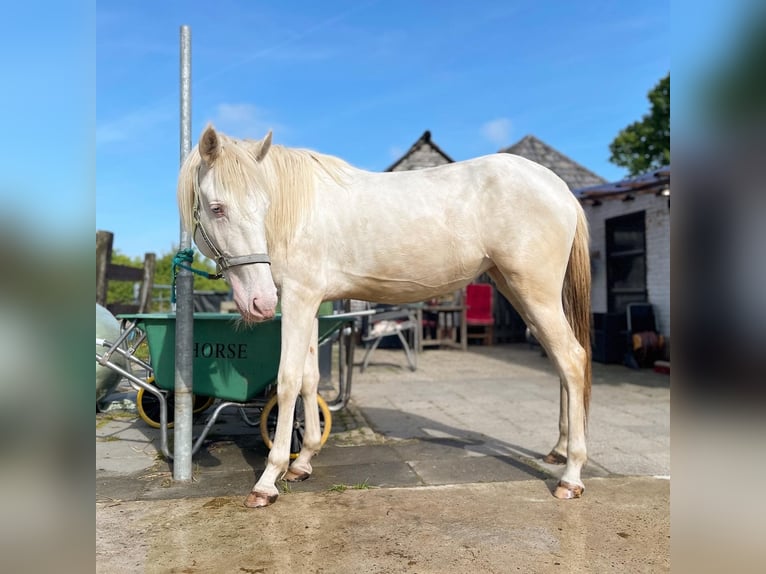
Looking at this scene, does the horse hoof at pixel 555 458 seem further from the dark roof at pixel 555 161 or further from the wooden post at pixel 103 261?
the dark roof at pixel 555 161

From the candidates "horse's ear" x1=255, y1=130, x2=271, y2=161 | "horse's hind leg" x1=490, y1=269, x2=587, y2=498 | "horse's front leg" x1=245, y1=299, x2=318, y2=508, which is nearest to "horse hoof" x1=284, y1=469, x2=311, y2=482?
"horse's front leg" x1=245, y1=299, x2=318, y2=508

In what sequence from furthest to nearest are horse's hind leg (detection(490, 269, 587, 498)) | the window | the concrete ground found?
1. the window
2. horse's hind leg (detection(490, 269, 587, 498))
3. the concrete ground

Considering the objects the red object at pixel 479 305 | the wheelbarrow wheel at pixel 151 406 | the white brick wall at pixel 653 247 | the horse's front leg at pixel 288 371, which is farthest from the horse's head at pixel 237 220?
the red object at pixel 479 305

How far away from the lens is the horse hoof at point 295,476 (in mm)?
3189

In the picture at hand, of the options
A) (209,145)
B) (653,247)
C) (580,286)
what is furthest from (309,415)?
(653,247)

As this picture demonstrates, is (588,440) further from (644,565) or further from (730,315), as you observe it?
(730,315)

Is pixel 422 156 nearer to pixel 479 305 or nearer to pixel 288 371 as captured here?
pixel 479 305

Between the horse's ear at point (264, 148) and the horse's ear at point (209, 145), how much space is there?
0.22 metres

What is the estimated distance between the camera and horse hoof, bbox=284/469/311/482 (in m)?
3.19

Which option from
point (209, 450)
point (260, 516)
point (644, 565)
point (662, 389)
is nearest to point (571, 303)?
point (644, 565)

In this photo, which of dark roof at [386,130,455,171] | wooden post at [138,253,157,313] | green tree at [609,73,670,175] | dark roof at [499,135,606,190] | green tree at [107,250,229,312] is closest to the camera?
wooden post at [138,253,157,313]

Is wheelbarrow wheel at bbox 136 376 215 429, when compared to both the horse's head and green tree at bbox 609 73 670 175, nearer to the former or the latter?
the horse's head

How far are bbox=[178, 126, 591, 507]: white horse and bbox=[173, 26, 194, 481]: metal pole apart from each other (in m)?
0.48

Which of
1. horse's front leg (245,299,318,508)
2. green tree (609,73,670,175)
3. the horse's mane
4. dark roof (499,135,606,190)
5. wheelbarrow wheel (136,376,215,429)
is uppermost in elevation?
green tree (609,73,670,175)
